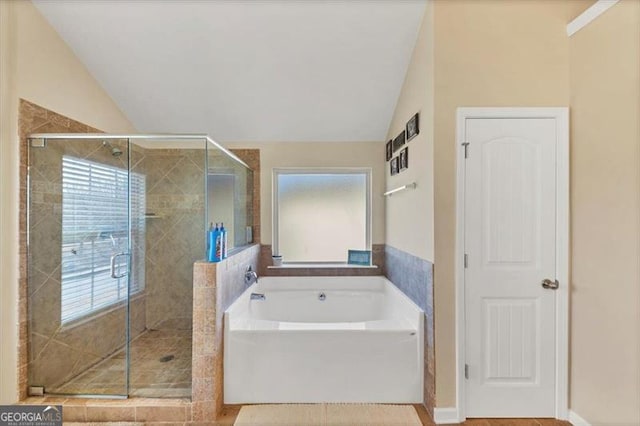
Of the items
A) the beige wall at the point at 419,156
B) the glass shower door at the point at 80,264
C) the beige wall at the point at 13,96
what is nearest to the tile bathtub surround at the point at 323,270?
the beige wall at the point at 419,156

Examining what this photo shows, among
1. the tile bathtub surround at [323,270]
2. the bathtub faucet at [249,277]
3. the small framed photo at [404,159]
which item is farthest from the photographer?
the tile bathtub surround at [323,270]

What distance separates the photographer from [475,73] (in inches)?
79.6

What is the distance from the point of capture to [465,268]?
2.03 meters

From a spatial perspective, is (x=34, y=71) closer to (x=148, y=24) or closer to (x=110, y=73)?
(x=110, y=73)

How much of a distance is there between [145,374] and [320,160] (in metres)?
2.46

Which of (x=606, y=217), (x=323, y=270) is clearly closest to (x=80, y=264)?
(x=323, y=270)

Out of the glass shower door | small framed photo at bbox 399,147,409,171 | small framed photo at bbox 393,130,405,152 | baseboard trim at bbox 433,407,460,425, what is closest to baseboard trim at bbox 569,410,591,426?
baseboard trim at bbox 433,407,460,425

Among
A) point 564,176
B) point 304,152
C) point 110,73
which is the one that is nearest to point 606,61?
point 564,176

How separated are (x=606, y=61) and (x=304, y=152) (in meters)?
2.45

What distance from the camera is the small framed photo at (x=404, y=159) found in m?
2.61

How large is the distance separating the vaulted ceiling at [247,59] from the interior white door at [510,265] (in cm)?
104

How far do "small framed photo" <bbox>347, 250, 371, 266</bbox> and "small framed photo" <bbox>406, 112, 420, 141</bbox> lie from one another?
1.47 meters

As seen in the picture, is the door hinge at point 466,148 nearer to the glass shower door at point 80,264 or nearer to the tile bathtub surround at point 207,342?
the tile bathtub surround at point 207,342

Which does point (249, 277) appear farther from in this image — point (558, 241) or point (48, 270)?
point (558, 241)
